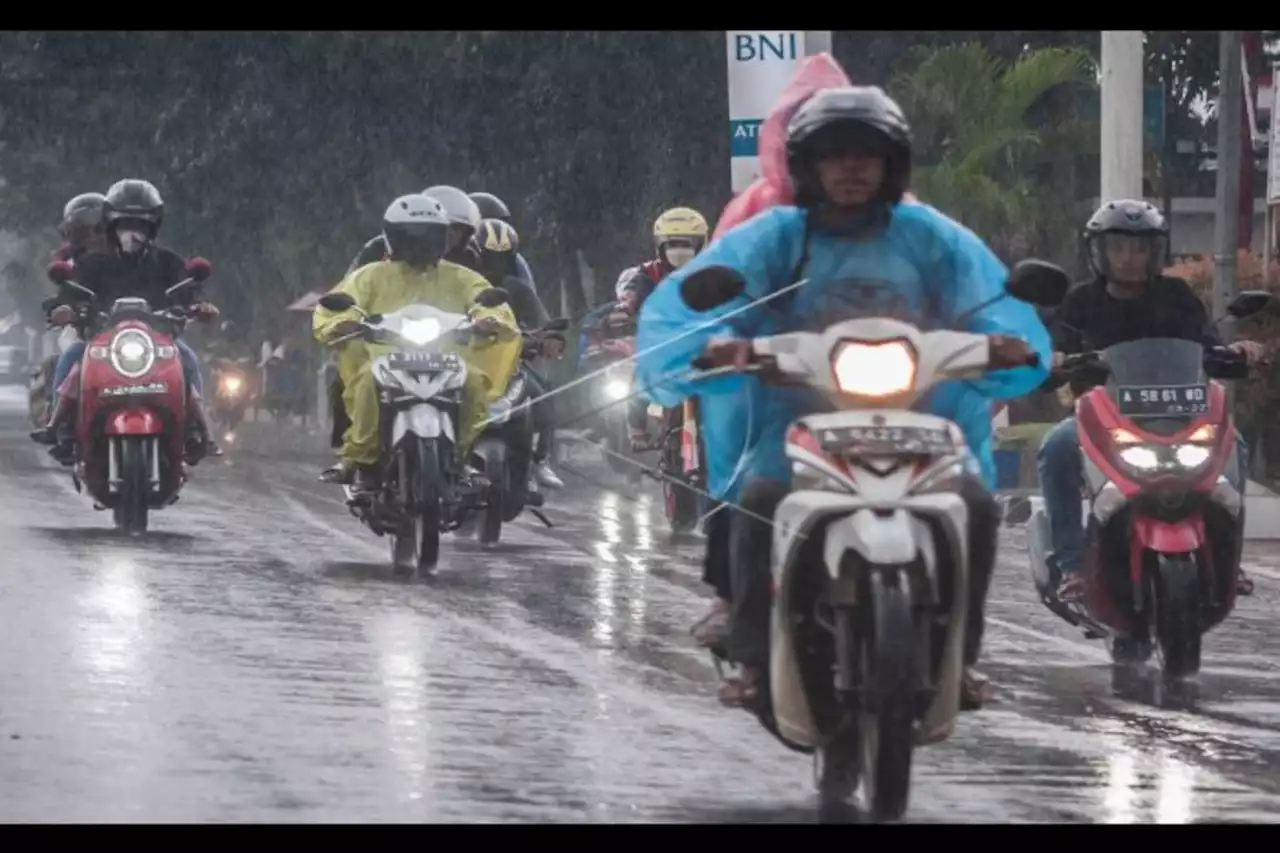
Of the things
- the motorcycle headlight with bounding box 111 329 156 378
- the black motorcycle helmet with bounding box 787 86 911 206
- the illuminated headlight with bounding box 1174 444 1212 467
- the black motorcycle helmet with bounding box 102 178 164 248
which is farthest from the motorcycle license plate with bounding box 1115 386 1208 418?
the black motorcycle helmet with bounding box 102 178 164 248

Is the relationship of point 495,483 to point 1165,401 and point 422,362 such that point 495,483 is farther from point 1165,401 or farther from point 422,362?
point 1165,401

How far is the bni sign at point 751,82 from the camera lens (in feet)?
74.7

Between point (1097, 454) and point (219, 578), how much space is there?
16.5ft

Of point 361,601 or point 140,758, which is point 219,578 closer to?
point 361,601

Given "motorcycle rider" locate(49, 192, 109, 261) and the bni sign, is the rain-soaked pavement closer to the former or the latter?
"motorcycle rider" locate(49, 192, 109, 261)

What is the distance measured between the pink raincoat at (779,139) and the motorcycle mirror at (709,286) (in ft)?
6.77

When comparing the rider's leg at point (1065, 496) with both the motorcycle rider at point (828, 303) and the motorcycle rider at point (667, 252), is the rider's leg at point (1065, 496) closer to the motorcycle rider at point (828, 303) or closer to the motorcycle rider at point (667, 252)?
the motorcycle rider at point (828, 303)

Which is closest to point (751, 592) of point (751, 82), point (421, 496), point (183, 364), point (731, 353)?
point (731, 353)

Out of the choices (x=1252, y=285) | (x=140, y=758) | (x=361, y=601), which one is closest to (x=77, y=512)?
(x=361, y=601)

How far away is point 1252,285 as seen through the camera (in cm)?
2433

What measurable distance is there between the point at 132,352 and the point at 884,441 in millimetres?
10396

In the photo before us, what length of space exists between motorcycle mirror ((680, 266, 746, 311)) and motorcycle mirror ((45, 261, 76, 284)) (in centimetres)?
1054

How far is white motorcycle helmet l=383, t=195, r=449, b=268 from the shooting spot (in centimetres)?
1666

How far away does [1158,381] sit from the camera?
12258mm
